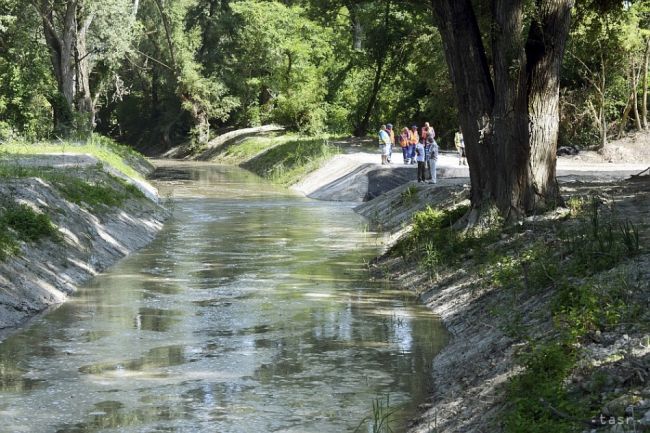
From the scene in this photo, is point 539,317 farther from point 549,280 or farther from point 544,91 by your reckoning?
point 544,91

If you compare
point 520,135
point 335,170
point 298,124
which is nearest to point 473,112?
point 520,135

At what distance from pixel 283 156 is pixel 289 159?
1877 mm

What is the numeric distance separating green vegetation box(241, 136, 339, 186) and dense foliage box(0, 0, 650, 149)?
4.87 metres

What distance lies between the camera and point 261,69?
79375 mm

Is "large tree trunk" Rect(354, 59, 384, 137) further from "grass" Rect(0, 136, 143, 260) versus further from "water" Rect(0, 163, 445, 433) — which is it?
"water" Rect(0, 163, 445, 433)

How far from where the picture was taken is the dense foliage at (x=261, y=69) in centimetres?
4497

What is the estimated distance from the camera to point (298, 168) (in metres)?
54.2

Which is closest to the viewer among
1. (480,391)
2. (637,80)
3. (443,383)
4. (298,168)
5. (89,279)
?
(480,391)

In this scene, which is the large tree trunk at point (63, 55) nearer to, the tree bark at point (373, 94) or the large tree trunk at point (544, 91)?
the tree bark at point (373, 94)

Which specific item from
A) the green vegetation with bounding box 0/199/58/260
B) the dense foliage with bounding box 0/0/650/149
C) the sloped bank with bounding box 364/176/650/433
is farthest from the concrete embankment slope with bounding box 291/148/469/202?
the green vegetation with bounding box 0/199/58/260

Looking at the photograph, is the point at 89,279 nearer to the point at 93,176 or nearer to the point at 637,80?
the point at 93,176

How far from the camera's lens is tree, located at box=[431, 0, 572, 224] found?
19.5 meters

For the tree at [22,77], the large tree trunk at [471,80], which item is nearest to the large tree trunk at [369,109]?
the tree at [22,77]

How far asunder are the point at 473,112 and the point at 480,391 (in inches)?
415
